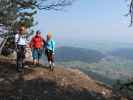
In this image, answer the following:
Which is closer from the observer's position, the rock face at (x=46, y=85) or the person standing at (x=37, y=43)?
the rock face at (x=46, y=85)

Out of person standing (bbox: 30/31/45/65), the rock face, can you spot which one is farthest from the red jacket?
the rock face

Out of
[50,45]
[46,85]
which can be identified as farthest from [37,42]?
[46,85]

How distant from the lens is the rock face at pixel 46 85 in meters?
17.3

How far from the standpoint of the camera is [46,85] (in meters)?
18.6

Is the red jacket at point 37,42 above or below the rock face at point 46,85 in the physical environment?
above

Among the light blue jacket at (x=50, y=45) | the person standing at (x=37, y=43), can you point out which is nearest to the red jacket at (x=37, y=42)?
the person standing at (x=37, y=43)

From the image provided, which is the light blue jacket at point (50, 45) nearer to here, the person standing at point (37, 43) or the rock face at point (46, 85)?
the person standing at point (37, 43)

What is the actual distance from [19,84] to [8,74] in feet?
4.48

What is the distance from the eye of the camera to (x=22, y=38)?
1906 centimetres

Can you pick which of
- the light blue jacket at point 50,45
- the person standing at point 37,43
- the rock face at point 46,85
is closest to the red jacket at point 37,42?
the person standing at point 37,43

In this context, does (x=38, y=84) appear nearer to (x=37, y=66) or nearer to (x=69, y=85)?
(x=69, y=85)

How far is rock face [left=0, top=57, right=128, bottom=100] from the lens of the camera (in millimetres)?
17328

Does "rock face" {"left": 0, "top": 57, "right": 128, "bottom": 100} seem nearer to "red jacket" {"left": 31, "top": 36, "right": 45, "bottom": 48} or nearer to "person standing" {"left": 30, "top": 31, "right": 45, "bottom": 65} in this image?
"person standing" {"left": 30, "top": 31, "right": 45, "bottom": 65}

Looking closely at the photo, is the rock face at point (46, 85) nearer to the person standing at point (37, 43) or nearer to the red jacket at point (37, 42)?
the person standing at point (37, 43)
